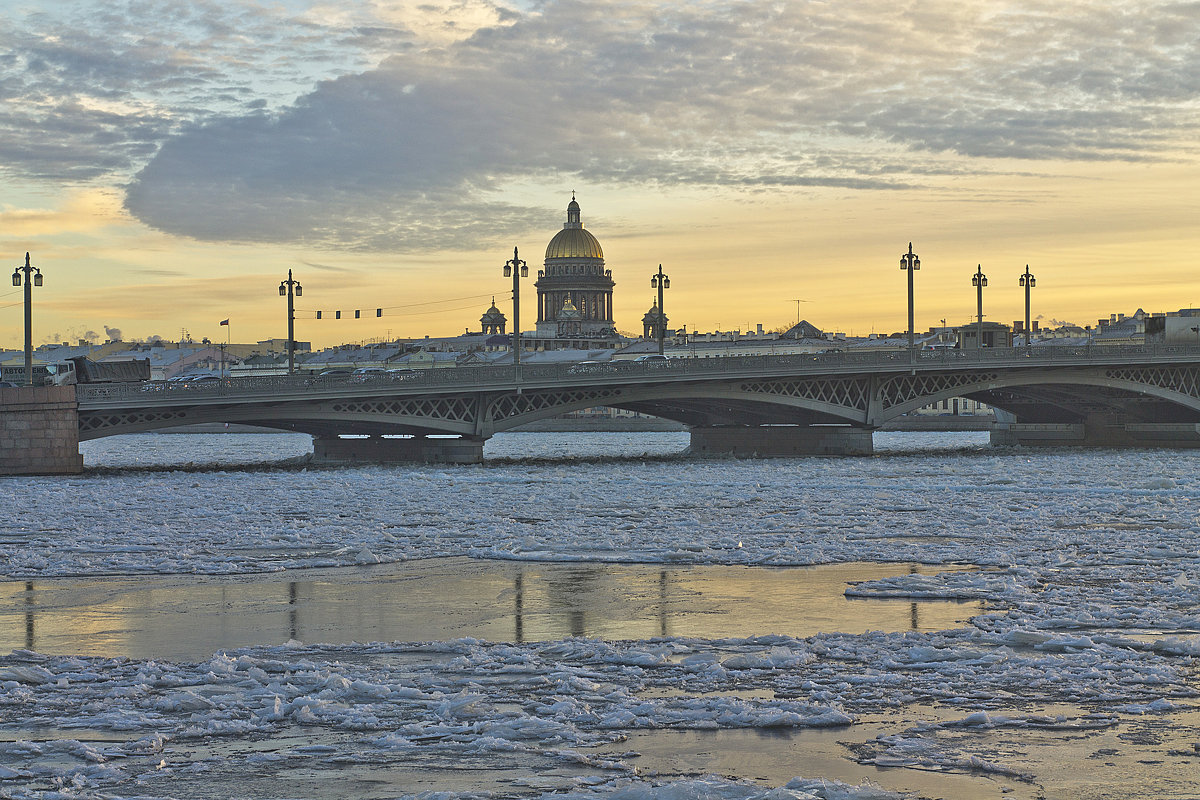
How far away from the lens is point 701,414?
6881cm

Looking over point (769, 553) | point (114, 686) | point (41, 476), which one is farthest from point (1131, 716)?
point (41, 476)

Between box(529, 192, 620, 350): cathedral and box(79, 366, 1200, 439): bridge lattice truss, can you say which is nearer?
box(79, 366, 1200, 439): bridge lattice truss

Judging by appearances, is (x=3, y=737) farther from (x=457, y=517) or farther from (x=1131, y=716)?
(x=457, y=517)

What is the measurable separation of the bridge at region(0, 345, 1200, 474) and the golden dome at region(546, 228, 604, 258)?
95.5 m

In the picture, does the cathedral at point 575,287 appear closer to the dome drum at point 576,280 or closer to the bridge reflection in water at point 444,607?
the dome drum at point 576,280

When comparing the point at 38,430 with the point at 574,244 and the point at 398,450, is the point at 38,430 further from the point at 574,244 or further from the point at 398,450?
the point at 574,244

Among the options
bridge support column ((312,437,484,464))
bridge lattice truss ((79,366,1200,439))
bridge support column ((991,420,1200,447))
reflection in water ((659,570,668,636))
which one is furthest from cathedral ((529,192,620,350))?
reflection in water ((659,570,668,636))

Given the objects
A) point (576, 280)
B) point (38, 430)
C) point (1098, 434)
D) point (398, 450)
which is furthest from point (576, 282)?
point (38, 430)

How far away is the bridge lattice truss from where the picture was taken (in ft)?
160

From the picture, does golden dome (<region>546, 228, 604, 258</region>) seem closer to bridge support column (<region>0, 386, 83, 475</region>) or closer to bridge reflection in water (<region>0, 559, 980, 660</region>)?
bridge support column (<region>0, 386, 83, 475</region>)

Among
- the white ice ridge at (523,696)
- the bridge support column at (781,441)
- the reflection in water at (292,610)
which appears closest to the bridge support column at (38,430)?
the bridge support column at (781,441)

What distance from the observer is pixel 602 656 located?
12.5 meters

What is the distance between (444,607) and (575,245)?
155 metres

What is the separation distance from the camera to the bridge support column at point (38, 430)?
45156mm
